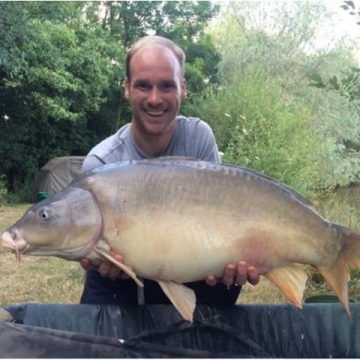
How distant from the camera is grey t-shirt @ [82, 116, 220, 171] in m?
1.64

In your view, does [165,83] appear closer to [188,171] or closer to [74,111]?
[188,171]

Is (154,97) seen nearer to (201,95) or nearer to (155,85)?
(155,85)

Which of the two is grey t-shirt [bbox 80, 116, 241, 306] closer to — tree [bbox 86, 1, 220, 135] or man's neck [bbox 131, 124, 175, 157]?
man's neck [bbox 131, 124, 175, 157]

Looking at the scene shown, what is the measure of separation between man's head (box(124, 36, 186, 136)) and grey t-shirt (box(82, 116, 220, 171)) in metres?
0.09

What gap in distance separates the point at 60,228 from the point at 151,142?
51 centimetres

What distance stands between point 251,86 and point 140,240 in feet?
30.2

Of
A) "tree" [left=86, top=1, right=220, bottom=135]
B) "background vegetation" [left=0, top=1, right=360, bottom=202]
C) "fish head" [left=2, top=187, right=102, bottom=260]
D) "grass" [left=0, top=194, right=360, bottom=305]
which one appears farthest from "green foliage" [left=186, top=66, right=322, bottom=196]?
"fish head" [left=2, top=187, right=102, bottom=260]

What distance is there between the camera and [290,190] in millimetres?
1268

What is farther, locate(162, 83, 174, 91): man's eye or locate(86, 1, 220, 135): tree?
locate(86, 1, 220, 135): tree

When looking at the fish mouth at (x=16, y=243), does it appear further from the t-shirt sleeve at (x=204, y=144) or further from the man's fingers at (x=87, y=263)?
the t-shirt sleeve at (x=204, y=144)

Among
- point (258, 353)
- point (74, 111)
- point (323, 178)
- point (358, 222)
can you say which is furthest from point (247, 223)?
point (74, 111)

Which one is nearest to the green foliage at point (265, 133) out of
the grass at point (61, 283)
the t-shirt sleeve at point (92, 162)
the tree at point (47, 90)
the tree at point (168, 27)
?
the grass at point (61, 283)

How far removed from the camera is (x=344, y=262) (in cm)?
126

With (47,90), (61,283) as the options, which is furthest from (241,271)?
(47,90)
